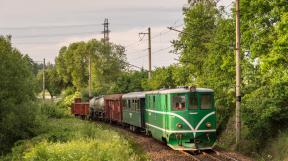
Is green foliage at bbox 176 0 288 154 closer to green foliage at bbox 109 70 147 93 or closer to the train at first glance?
the train

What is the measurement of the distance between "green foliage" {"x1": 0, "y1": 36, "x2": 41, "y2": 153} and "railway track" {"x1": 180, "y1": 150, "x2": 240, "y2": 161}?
1421 centimetres

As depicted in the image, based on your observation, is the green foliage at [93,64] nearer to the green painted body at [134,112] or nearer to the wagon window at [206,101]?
the green painted body at [134,112]

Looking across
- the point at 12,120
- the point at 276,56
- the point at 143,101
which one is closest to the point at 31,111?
the point at 12,120

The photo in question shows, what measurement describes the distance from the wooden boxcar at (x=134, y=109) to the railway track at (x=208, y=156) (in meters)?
7.28

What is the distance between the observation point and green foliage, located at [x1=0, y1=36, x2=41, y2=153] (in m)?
32.7

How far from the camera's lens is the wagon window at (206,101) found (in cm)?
2295

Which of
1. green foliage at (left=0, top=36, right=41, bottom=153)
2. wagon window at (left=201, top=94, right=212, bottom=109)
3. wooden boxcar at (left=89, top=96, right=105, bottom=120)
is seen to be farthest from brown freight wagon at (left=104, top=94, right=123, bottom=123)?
wagon window at (left=201, top=94, right=212, bottom=109)

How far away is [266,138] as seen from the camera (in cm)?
2400

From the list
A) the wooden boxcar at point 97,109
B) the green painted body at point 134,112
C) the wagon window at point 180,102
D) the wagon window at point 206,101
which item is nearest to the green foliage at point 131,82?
the wooden boxcar at point 97,109

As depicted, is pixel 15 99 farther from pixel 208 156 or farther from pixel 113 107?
pixel 208 156

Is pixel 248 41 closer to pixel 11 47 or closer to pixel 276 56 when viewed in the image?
pixel 276 56

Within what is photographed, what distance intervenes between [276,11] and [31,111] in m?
17.2

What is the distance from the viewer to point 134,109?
32.0 meters

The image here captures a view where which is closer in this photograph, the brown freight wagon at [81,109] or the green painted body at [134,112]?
the green painted body at [134,112]
